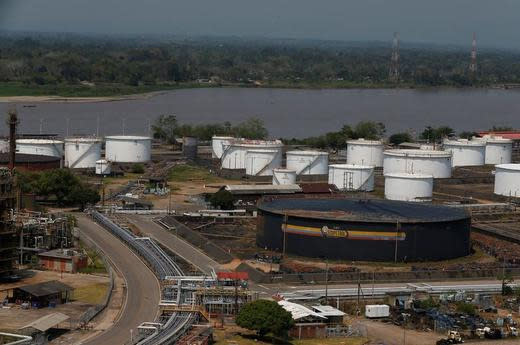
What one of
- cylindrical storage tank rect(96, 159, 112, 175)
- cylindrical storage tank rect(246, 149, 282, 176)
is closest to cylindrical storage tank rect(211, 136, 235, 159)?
cylindrical storage tank rect(246, 149, 282, 176)

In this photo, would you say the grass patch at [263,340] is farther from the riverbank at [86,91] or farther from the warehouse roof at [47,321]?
the riverbank at [86,91]

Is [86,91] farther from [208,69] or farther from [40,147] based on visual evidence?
[40,147]

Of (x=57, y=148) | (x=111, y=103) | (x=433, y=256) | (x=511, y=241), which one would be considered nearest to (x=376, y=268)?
(x=433, y=256)

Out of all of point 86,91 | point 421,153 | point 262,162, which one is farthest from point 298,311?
point 86,91

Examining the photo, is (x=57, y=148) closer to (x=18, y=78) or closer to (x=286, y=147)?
(x=286, y=147)

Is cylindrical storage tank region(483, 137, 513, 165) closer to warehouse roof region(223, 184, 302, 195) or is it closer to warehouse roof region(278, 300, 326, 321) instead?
warehouse roof region(223, 184, 302, 195)
